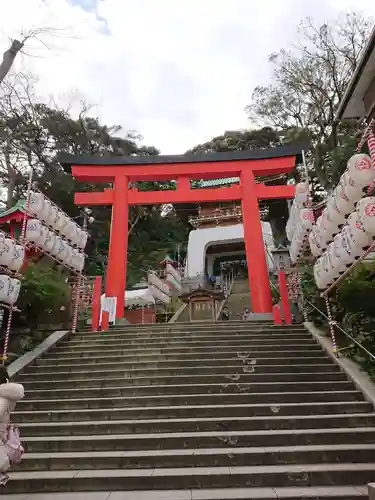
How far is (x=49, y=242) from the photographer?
28.7ft

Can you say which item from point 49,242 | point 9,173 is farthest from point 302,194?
point 9,173

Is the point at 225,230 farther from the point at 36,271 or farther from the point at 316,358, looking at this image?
the point at 316,358

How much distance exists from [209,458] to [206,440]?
0.39m

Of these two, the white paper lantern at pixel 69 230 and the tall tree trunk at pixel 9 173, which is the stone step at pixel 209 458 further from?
the tall tree trunk at pixel 9 173

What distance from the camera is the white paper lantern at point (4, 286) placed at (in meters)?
6.95

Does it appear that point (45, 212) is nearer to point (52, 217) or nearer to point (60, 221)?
point (52, 217)

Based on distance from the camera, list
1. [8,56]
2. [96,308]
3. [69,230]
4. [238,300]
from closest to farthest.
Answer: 1. [8,56]
2. [69,230]
3. [96,308]
4. [238,300]

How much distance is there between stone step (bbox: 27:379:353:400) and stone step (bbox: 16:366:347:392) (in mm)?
150

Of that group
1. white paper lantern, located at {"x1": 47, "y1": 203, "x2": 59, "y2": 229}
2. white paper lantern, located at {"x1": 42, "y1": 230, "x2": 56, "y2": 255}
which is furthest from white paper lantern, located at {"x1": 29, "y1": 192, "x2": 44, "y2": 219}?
white paper lantern, located at {"x1": 42, "y1": 230, "x2": 56, "y2": 255}

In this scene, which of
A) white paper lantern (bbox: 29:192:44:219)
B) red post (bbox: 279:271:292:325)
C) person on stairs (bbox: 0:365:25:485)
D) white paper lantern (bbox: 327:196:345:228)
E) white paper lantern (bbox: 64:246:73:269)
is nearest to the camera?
person on stairs (bbox: 0:365:25:485)

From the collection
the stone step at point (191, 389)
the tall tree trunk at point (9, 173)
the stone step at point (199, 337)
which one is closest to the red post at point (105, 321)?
the stone step at point (199, 337)

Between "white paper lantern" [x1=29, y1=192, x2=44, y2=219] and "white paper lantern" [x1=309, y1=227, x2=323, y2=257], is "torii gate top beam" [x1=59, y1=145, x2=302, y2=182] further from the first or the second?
"white paper lantern" [x1=309, y1=227, x2=323, y2=257]

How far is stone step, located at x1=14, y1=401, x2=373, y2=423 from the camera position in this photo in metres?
5.30

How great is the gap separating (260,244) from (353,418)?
7546 mm
